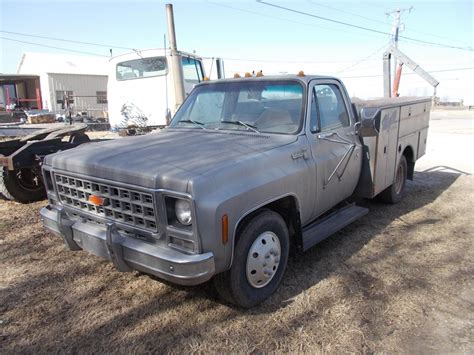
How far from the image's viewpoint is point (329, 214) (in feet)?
15.4

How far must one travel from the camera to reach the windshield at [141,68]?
1184 centimetres

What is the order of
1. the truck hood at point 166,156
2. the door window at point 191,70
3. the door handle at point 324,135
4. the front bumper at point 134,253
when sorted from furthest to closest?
1. the door window at point 191,70
2. the door handle at point 324,135
3. the truck hood at point 166,156
4. the front bumper at point 134,253

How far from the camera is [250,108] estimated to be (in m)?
4.16

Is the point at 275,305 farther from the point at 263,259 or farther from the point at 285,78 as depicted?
the point at 285,78

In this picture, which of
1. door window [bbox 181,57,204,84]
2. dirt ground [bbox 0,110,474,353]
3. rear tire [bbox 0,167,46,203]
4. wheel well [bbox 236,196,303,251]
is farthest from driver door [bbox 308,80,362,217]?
door window [bbox 181,57,204,84]

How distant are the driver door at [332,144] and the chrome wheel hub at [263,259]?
31.3 inches

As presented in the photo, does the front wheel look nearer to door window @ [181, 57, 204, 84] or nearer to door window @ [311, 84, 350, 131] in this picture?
door window @ [311, 84, 350, 131]

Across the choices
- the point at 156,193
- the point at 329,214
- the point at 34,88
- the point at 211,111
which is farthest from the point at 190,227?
the point at 34,88

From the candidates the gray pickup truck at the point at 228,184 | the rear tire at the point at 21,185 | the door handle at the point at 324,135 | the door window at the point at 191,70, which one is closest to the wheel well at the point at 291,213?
the gray pickup truck at the point at 228,184

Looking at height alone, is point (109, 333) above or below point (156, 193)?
below

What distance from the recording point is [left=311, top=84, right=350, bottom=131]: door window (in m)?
4.24

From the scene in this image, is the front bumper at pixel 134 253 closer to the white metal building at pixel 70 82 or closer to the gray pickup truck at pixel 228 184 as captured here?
the gray pickup truck at pixel 228 184

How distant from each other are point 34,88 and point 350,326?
4389cm

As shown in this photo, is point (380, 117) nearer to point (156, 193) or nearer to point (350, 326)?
point (350, 326)
